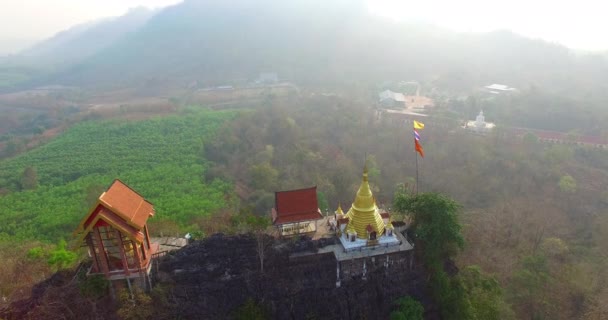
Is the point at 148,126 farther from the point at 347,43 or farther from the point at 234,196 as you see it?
the point at 347,43

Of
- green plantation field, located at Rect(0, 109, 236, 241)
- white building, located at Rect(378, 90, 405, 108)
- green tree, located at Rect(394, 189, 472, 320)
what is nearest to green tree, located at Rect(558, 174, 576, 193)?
green tree, located at Rect(394, 189, 472, 320)

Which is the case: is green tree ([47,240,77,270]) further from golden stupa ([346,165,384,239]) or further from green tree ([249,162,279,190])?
green tree ([249,162,279,190])

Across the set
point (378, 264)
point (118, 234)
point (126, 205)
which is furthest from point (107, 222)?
point (378, 264)

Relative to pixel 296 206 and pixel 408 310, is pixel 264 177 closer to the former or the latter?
pixel 296 206

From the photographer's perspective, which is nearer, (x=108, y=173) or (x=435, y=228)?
(x=435, y=228)

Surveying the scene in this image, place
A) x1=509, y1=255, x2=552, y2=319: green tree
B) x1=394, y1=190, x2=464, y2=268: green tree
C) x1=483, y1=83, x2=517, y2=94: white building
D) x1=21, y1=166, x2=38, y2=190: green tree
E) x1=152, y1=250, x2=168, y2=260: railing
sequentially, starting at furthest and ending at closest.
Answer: x1=483, y1=83, x2=517, y2=94: white building < x1=21, y1=166, x2=38, y2=190: green tree < x1=509, y1=255, x2=552, y2=319: green tree < x1=394, y1=190, x2=464, y2=268: green tree < x1=152, y1=250, x2=168, y2=260: railing

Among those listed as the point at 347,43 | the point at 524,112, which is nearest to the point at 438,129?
the point at 524,112
